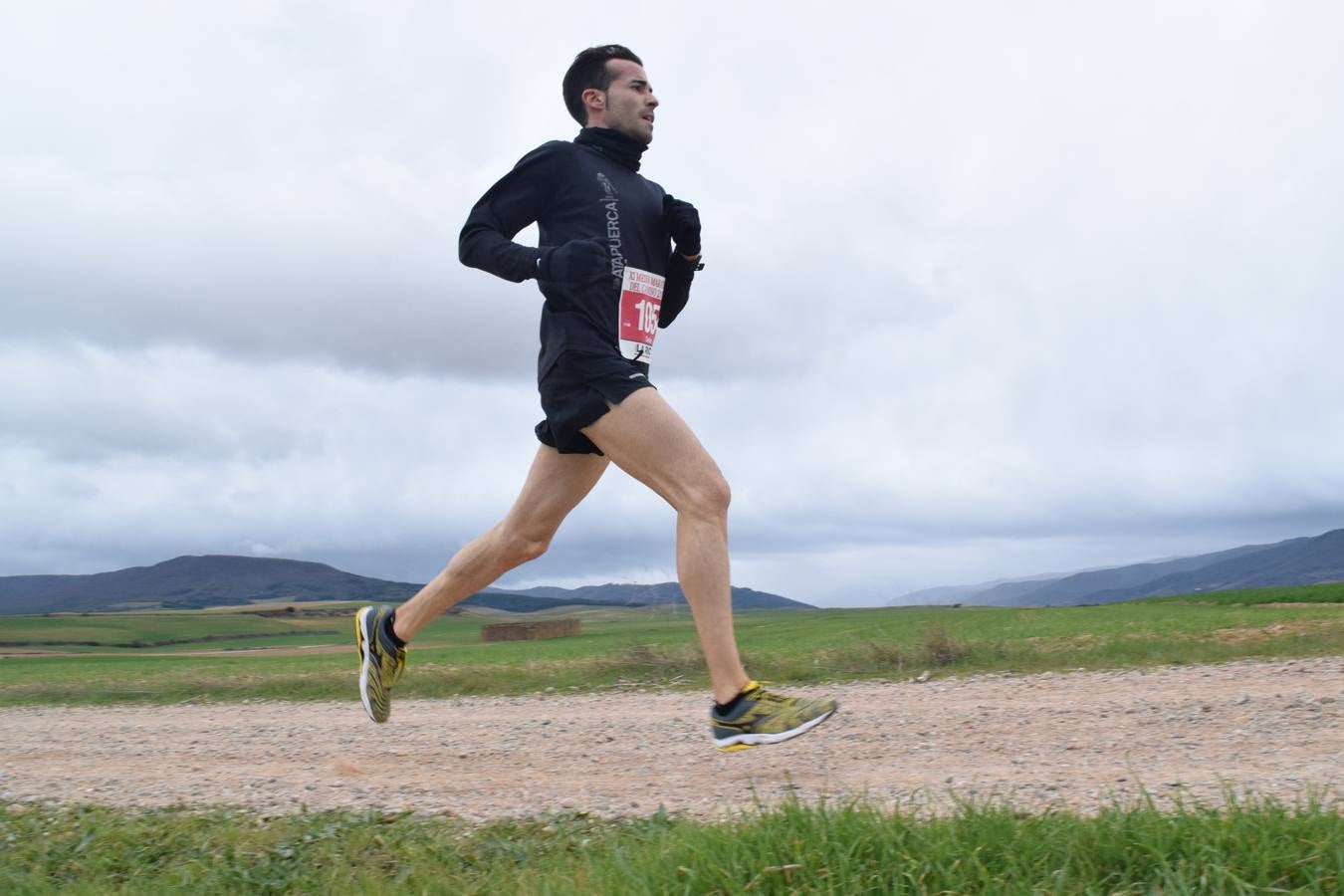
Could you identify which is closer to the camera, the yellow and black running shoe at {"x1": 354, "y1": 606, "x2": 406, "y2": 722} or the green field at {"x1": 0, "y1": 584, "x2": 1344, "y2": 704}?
the yellow and black running shoe at {"x1": 354, "y1": 606, "x2": 406, "y2": 722}

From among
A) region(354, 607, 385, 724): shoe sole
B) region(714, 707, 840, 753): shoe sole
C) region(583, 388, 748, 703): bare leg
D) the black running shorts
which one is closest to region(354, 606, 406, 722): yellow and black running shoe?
region(354, 607, 385, 724): shoe sole

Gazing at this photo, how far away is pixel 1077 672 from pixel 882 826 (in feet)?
14.3

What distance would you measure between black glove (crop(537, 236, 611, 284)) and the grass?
1920 millimetres

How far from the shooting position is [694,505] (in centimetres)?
413

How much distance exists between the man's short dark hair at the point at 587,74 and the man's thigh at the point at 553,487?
144cm

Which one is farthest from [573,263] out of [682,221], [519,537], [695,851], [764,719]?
[695,851]

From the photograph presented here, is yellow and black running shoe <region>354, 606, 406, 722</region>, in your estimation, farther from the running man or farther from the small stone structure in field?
the small stone structure in field

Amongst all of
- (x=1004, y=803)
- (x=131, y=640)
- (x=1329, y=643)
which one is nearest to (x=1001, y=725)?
(x=1004, y=803)

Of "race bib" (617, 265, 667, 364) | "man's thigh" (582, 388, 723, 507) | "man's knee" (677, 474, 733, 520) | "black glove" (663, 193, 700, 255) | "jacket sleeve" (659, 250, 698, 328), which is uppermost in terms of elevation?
"black glove" (663, 193, 700, 255)

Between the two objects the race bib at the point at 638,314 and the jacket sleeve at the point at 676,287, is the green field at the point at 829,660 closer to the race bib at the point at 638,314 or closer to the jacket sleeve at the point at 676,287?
the jacket sleeve at the point at 676,287

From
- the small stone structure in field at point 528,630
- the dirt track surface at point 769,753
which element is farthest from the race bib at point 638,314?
the small stone structure in field at point 528,630

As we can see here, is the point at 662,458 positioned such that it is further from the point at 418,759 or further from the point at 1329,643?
the point at 1329,643

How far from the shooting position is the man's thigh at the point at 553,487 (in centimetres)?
473

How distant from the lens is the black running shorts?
4.19m
